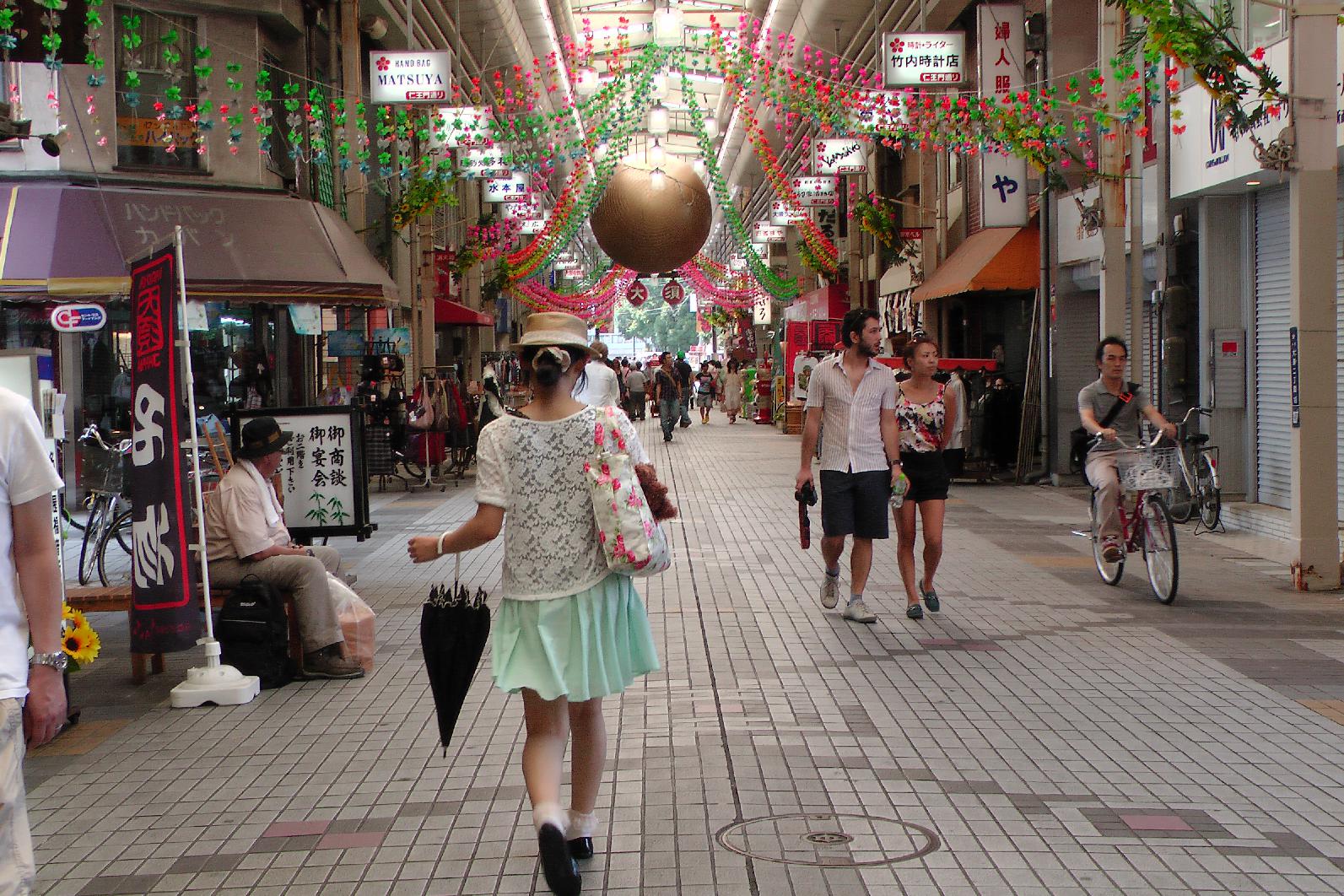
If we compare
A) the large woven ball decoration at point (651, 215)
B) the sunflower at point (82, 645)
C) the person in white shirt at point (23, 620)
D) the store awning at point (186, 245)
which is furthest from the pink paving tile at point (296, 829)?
the large woven ball decoration at point (651, 215)

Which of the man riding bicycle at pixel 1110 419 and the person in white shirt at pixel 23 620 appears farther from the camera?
the man riding bicycle at pixel 1110 419

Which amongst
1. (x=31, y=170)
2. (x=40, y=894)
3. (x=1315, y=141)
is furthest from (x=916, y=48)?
(x=40, y=894)

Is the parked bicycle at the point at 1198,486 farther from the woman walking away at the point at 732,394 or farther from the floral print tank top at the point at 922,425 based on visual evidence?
the woman walking away at the point at 732,394

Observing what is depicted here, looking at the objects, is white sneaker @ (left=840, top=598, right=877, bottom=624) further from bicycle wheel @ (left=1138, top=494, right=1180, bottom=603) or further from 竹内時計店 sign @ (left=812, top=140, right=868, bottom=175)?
竹内時計店 sign @ (left=812, top=140, right=868, bottom=175)

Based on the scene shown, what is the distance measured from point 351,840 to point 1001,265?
59.2ft

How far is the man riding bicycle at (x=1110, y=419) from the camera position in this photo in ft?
32.9

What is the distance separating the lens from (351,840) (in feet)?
16.2

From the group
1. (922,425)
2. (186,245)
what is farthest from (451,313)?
(922,425)

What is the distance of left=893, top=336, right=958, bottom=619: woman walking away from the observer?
9.24 metres

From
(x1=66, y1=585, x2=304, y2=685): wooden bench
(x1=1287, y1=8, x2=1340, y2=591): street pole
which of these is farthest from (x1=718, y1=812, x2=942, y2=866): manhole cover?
(x1=1287, y1=8, x2=1340, y2=591): street pole

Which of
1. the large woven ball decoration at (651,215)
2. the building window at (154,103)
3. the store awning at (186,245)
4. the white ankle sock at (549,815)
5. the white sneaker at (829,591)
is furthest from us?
the building window at (154,103)

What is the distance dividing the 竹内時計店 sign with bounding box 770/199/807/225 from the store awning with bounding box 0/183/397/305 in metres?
16.0

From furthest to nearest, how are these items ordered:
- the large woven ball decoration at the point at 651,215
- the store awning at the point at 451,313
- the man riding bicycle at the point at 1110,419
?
the store awning at the point at 451,313 < the large woven ball decoration at the point at 651,215 < the man riding bicycle at the point at 1110,419

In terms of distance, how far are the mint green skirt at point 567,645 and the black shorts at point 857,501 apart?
4405 mm
